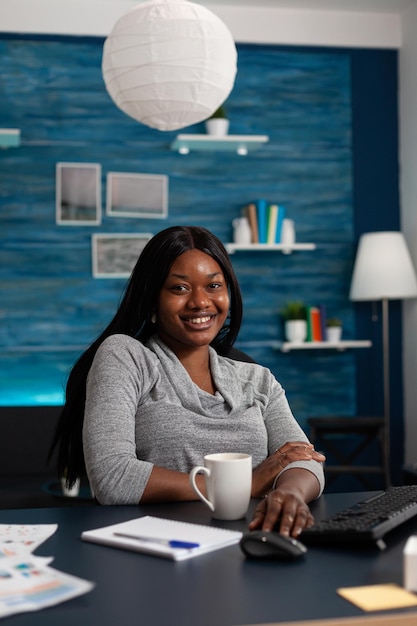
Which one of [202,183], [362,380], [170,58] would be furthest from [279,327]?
[170,58]

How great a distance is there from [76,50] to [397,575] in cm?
416

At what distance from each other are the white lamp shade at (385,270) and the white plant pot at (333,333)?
0.73 ft

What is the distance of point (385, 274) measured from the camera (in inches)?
175

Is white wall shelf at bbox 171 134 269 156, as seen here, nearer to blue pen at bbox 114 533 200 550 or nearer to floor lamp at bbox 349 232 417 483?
floor lamp at bbox 349 232 417 483

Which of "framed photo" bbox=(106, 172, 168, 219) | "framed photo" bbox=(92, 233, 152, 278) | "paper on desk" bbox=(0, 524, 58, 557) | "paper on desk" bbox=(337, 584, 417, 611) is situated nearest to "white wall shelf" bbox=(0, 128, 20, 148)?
"framed photo" bbox=(106, 172, 168, 219)

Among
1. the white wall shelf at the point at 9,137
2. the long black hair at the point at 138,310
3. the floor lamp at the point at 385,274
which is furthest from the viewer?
the floor lamp at the point at 385,274

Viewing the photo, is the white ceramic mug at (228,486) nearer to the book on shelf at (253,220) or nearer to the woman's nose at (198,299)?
the woman's nose at (198,299)

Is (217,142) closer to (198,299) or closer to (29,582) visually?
(198,299)

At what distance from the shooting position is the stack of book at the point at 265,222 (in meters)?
4.66

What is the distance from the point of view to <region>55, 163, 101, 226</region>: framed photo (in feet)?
15.1

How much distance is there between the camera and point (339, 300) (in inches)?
192

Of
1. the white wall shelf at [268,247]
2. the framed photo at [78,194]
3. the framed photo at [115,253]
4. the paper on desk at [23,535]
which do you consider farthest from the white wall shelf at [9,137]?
the paper on desk at [23,535]

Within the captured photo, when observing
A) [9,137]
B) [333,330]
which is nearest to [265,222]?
[333,330]

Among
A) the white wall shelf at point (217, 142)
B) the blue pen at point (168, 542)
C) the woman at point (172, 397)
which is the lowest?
the blue pen at point (168, 542)
